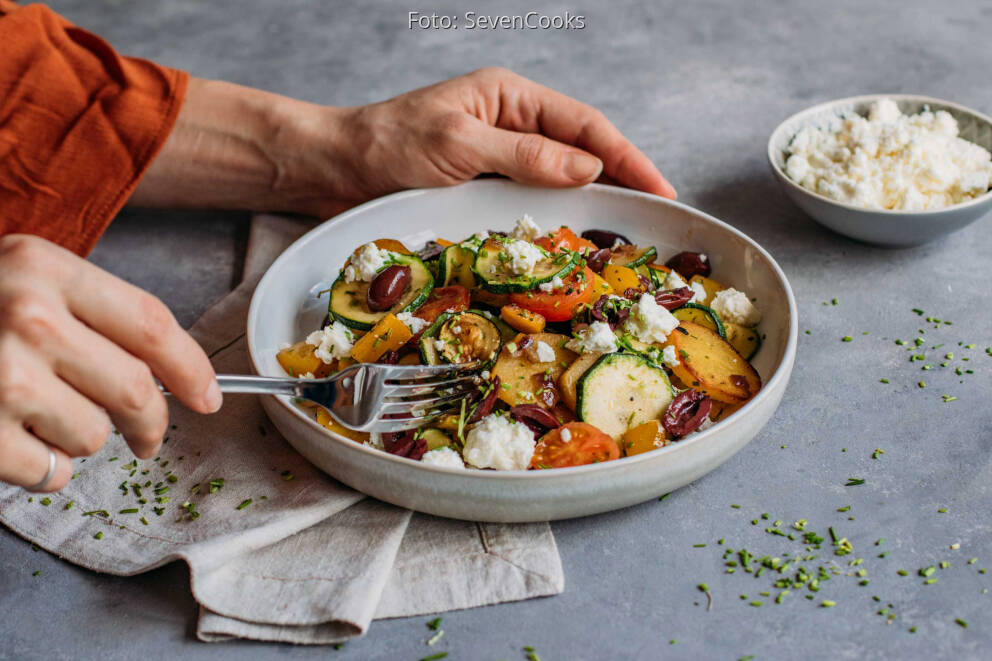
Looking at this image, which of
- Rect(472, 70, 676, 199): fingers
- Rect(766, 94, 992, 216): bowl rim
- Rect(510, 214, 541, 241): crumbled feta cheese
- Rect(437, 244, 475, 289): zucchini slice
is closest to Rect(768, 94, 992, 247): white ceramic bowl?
Rect(766, 94, 992, 216): bowl rim

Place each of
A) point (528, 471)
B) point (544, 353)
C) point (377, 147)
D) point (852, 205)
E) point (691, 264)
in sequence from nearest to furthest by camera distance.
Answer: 1. point (528, 471)
2. point (544, 353)
3. point (691, 264)
4. point (852, 205)
5. point (377, 147)

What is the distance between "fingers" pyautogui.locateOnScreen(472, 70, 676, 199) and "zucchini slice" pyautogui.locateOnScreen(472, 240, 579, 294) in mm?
682

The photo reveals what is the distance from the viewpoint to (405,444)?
1854 mm

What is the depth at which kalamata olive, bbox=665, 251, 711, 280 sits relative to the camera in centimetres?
242

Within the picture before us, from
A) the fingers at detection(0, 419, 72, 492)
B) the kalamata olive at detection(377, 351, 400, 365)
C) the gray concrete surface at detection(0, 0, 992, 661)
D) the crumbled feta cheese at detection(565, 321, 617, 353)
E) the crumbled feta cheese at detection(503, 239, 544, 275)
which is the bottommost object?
the gray concrete surface at detection(0, 0, 992, 661)

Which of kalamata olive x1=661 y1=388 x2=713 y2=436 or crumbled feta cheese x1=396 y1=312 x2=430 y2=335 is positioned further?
crumbled feta cheese x1=396 y1=312 x2=430 y2=335

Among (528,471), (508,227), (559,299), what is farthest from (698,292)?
(528,471)

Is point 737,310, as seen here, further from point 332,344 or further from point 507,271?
point 332,344

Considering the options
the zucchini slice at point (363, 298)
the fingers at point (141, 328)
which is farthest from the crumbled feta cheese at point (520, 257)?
the fingers at point (141, 328)

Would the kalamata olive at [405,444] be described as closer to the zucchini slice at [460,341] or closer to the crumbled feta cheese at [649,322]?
the zucchini slice at [460,341]

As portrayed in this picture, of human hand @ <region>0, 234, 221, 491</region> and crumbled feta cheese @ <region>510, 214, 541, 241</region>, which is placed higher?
human hand @ <region>0, 234, 221, 491</region>

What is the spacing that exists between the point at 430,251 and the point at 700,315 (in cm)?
77

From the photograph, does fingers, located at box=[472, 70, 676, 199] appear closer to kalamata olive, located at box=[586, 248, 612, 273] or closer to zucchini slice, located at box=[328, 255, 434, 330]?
kalamata olive, located at box=[586, 248, 612, 273]

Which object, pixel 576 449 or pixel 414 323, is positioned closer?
pixel 576 449
